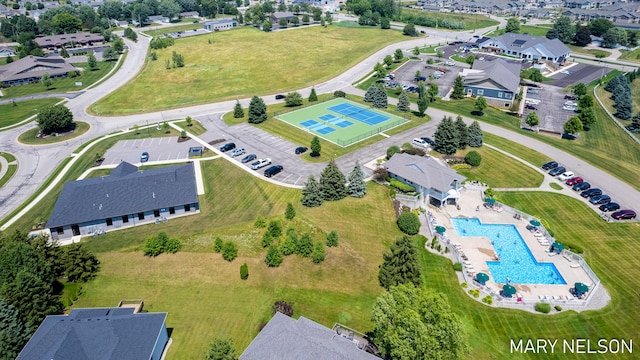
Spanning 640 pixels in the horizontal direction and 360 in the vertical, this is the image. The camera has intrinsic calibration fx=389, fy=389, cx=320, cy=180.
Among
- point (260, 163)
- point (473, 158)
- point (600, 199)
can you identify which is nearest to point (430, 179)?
point (473, 158)

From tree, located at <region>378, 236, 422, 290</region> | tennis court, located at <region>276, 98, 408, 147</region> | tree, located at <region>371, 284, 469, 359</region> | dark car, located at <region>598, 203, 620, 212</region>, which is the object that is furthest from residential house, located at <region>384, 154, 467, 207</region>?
tree, located at <region>371, 284, 469, 359</region>

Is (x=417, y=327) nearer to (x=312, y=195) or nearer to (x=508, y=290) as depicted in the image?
(x=508, y=290)

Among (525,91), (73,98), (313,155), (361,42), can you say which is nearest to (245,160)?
(313,155)

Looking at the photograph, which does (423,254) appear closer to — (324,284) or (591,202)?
(324,284)

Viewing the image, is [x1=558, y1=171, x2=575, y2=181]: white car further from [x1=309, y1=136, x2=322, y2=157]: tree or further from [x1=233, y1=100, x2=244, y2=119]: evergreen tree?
[x1=233, y1=100, x2=244, y2=119]: evergreen tree

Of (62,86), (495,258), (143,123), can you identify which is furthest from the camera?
(62,86)

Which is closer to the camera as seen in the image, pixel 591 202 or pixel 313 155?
pixel 591 202

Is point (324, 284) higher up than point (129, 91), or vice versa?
point (129, 91)

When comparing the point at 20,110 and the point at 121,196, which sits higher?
the point at 20,110
